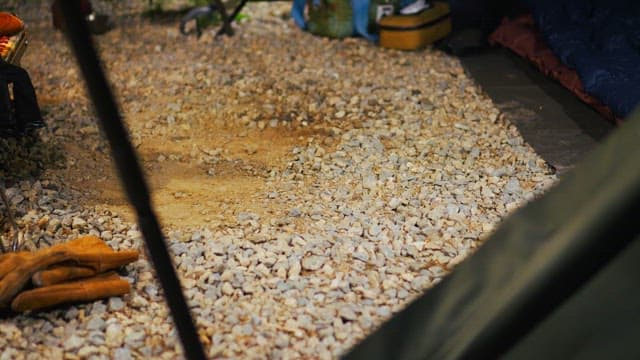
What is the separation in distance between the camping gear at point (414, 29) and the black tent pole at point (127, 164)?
363 cm

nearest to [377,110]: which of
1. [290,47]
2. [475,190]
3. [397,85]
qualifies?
[397,85]

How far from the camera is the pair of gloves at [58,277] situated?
200 cm

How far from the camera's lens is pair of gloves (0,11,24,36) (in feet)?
9.29

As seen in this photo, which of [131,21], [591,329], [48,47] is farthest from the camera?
[131,21]

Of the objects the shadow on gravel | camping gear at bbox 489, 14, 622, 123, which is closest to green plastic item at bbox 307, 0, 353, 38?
camping gear at bbox 489, 14, 622, 123

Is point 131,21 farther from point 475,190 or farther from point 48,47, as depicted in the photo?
point 475,190

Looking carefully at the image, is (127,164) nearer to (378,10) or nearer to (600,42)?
(600,42)

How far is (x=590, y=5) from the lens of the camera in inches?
166

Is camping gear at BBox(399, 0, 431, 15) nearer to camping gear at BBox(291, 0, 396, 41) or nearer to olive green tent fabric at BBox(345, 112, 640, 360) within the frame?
camping gear at BBox(291, 0, 396, 41)

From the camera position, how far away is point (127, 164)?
3.21 feet

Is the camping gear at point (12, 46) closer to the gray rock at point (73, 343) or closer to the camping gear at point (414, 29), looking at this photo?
the gray rock at point (73, 343)

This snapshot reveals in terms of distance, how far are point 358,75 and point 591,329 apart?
10.9 ft

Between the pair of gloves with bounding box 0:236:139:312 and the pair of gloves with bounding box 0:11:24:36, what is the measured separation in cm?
104

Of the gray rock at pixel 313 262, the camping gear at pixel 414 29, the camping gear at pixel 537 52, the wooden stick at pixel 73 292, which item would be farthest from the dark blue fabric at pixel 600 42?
the wooden stick at pixel 73 292
